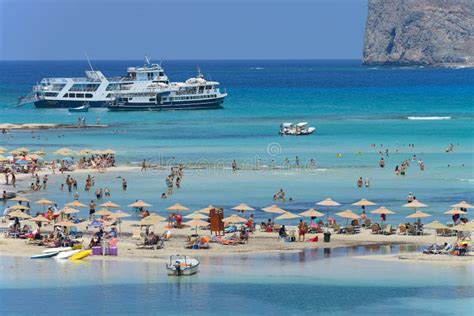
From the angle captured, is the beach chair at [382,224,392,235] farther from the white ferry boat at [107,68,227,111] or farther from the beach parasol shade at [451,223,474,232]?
the white ferry boat at [107,68,227,111]

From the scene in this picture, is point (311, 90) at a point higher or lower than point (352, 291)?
higher

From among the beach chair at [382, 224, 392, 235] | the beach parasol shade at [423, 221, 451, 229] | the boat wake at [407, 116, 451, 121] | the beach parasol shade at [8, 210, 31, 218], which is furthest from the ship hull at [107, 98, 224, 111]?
the beach parasol shade at [423, 221, 451, 229]

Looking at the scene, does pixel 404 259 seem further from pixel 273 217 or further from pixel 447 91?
pixel 447 91

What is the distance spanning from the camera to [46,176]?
220 ft

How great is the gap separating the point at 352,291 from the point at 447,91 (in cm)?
14989

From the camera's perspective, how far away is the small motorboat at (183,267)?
134 ft

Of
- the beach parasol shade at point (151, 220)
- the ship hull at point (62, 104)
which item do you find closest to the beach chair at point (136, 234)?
the beach parasol shade at point (151, 220)

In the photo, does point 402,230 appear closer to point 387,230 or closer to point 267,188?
point 387,230

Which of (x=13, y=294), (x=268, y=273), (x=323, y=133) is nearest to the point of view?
(x=13, y=294)

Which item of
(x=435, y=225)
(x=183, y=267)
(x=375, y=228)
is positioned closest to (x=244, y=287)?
(x=183, y=267)

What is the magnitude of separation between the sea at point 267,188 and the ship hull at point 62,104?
2.20m

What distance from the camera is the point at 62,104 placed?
5507 inches

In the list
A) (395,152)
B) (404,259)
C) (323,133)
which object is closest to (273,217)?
(404,259)

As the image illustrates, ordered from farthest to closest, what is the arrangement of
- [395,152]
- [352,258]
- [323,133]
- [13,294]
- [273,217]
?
[323,133] → [395,152] → [273,217] → [352,258] → [13,294]
